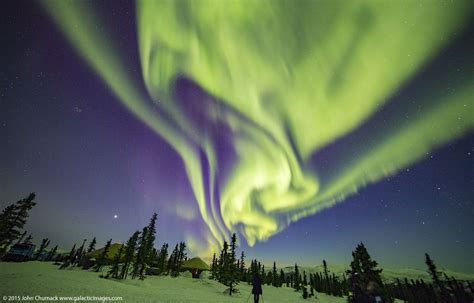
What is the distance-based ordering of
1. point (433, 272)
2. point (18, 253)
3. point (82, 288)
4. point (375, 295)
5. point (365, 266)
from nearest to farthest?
point (82, 288)
point (375, 295)
point (365, 266)
point (18, 253)
point (433, 272)

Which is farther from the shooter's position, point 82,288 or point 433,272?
point 433,272

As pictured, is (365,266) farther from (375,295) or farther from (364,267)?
(375,295)

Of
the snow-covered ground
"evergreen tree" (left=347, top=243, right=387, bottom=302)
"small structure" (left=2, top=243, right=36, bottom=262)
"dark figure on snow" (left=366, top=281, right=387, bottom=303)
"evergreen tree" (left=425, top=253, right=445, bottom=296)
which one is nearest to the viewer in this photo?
the snow-covered ground

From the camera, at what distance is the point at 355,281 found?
2906cm

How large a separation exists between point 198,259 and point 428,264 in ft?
250

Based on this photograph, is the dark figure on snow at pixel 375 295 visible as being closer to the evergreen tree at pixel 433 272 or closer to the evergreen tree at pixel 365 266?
the evergreen tree at pixel 365 266

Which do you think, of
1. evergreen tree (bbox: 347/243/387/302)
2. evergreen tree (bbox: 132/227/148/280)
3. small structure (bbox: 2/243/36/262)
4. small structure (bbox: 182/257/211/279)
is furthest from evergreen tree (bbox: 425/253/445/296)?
small structure (bbox: 2/243/36/262)

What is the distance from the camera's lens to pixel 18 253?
4175cm

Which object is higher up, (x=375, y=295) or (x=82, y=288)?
(x=375, y=295)

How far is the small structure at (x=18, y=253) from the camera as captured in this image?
40.7 m

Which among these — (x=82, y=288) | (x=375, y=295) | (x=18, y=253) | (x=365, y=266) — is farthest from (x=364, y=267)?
(x=18, y=253)

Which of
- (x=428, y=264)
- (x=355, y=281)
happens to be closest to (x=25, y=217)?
(x=355, y=281)

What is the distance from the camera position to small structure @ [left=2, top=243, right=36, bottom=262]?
40.7 m

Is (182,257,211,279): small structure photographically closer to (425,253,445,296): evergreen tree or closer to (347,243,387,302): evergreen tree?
(347,243,387,302): evergreen tree
